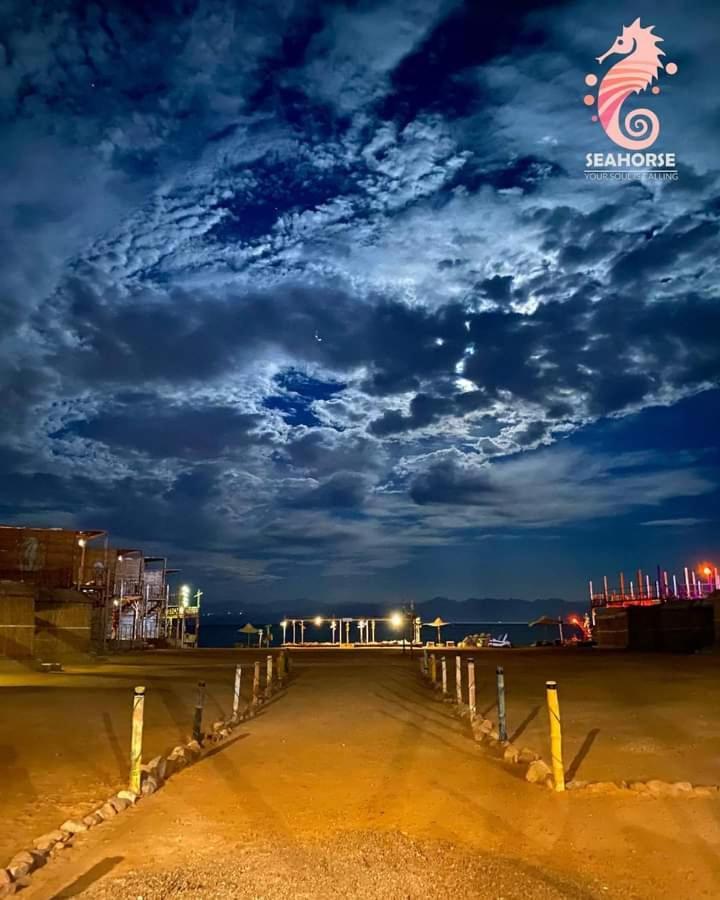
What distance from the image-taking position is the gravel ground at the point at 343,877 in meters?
5.36

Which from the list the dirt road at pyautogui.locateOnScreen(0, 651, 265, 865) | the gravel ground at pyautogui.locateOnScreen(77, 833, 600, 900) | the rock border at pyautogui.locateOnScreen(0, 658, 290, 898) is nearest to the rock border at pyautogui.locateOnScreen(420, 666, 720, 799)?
the gravel ground at pyautogui.locateOnScreen(77, 833, 600, 900)

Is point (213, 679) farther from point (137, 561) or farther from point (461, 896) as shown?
point (137, 561)

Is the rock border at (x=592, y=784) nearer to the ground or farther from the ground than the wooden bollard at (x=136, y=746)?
nearer to the ground

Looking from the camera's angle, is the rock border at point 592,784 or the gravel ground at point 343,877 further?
the rock border at point 592,784

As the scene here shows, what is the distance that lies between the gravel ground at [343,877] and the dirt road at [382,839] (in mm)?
16

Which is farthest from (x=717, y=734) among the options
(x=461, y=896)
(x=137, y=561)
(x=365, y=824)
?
(x=137, y=561)

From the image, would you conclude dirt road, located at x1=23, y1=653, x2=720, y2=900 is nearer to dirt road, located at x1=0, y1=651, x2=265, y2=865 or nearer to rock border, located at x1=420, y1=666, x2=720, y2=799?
rock border, located at x1=420, y1=666, x2=720, y2=799

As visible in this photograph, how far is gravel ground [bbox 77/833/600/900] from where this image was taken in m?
5.36

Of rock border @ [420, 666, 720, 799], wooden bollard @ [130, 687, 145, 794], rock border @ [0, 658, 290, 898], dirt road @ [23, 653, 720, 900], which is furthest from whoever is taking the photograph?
wooden bollard @ [130, 687, 145, 794]

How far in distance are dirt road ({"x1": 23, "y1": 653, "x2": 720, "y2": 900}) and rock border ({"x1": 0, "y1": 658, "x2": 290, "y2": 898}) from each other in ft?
0.39

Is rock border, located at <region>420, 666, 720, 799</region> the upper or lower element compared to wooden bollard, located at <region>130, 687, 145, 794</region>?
lower

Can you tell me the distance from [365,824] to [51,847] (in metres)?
2.92

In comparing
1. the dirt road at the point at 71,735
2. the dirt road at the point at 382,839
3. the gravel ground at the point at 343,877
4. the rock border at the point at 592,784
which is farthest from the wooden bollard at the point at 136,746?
the rock border at the point at 592,784

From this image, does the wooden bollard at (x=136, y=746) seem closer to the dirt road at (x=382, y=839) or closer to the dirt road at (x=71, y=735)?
the dirt road at (x=382, y=839)
